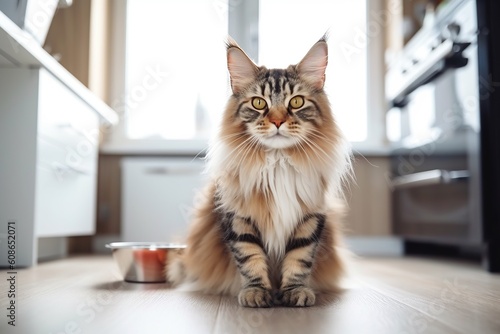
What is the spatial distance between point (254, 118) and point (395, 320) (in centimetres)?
63

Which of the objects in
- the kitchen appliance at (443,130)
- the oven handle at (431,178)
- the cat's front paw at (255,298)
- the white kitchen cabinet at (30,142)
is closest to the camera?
the cat's front paw at (255,298)

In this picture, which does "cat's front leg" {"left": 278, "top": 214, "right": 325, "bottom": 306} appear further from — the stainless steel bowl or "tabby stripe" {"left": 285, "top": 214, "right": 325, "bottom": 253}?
the stainless steel bowl

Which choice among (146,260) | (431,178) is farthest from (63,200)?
(431,178)

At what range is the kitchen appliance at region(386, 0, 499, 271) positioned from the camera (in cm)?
226

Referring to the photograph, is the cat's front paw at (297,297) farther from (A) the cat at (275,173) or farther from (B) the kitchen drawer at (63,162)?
(B) the kitchen drawer at (63,162)

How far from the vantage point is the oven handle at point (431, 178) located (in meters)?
2.42

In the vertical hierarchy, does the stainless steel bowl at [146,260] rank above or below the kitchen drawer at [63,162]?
below

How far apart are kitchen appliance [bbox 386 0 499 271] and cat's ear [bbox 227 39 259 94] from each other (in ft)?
3.92

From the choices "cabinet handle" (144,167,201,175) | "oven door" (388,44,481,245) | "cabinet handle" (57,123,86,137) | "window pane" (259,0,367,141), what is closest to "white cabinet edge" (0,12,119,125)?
"cabinet handle" (57,123,86,137)

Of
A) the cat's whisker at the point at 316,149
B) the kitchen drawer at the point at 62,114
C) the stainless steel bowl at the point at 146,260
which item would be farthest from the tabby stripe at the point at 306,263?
the kitchen drawer at the point at 62,114

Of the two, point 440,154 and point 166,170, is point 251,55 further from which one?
point 440,154

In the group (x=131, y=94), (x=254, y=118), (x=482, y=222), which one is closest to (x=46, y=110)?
(x=254, y=118)

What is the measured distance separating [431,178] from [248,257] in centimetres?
154

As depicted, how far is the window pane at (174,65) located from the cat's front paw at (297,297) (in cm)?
261
